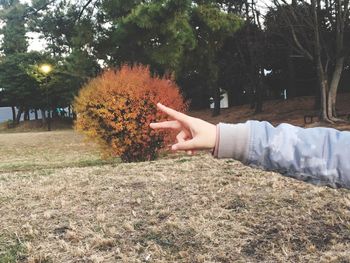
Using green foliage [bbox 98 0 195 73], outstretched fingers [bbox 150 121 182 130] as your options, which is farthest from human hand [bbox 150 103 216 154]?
green foliage [bbox 98 0 195 73]

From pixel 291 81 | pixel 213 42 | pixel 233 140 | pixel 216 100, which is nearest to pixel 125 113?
pixel 233 140

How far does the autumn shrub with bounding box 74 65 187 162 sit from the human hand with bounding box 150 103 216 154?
34.2 ft

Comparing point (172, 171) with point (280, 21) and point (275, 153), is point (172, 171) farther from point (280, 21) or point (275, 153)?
point (280, 21)

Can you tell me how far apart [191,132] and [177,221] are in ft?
12.1

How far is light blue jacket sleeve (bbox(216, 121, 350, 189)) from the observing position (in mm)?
1406

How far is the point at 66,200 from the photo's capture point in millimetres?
6359

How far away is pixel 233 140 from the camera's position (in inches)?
55.3

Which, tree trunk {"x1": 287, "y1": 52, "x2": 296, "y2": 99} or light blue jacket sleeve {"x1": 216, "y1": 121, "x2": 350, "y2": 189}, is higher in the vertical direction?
tree trunk {"x1": 287, "y1": 52, "x2": 296, "y2": 99}

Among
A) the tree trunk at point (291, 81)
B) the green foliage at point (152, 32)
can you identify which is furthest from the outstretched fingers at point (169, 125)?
the tree trunk at point (291, 81)

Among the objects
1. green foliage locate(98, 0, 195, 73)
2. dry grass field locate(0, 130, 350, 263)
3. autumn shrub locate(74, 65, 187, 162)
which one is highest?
green foliage locate(98, 0, 195, 73)

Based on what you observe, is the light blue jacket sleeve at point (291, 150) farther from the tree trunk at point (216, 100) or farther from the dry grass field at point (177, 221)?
the tree trunk at point (216, 100)

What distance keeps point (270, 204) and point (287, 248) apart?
4.61ft

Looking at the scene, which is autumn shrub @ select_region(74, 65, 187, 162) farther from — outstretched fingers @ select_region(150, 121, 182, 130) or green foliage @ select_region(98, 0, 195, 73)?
outstretched fingers @ select_region(150, 121, 182, 130)

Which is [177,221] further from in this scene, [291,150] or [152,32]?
[152,32]
